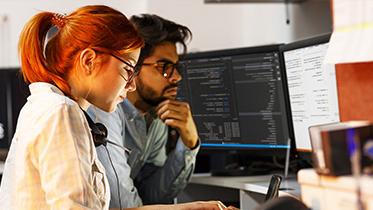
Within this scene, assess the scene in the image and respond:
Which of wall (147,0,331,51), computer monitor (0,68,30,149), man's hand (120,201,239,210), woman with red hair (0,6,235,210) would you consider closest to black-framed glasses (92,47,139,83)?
woman with red hair (0,6,235,210)

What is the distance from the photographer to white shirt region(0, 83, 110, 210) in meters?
1.36

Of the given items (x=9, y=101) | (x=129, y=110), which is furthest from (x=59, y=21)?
(x=9, y=101)

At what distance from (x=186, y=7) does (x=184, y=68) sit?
51.1 inches

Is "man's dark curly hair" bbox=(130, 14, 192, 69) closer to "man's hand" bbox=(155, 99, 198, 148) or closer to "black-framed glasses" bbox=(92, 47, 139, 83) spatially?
"man's hand" bbox=(155, 99, 198, 148)

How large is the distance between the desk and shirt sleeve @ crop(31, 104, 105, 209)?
2.36 ft

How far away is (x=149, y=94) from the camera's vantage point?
7.59 feet

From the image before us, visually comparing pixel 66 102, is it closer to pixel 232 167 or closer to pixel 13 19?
pixel 232 167

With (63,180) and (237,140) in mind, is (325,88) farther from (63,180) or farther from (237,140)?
(63,180)

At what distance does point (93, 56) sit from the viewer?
5.06 feet

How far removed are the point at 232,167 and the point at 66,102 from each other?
1.24 metres

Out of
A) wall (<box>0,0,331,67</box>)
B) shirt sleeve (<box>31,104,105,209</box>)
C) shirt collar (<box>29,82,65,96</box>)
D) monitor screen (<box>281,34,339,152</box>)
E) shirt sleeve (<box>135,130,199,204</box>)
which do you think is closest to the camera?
shirt sleeve (<box>31,104,105,209</box>)

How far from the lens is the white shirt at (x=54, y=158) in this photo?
136 cm

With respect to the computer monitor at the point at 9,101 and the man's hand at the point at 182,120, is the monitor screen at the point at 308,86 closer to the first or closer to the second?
the man's hand at the point at 182,120

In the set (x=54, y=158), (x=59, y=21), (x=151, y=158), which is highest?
(x=59, y=21)
